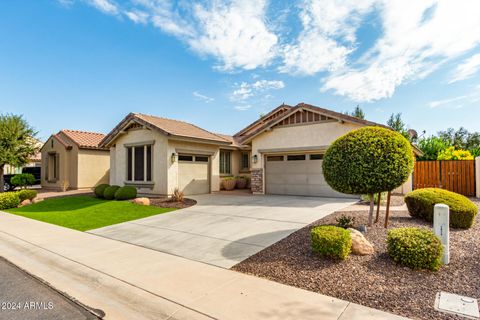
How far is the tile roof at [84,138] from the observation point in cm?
2014

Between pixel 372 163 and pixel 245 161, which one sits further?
pixel 245 161

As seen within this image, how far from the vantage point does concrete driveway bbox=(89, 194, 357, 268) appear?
590cm

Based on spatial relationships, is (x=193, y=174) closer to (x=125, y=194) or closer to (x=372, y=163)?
(x=125, y=194)

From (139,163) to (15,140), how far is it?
35.6 ft

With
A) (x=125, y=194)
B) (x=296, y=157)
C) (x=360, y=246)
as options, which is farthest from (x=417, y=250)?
(x=125, y=194)

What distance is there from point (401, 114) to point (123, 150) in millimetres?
29758

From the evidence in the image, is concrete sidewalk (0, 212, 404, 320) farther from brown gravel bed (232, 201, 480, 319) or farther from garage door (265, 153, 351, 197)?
→ garage door (265, 153, 351, 197)

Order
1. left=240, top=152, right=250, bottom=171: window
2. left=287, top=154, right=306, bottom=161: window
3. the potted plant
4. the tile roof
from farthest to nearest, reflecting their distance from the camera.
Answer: left=240, top=152, right=250, bottom=171: window < the tile roof < the potted plant < left=287, top=154, right=306, bottom=161: window

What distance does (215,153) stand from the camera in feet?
55.8

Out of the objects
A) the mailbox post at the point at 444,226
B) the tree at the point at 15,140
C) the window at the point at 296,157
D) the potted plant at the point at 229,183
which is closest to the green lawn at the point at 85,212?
the potted plant at the point at 229,183

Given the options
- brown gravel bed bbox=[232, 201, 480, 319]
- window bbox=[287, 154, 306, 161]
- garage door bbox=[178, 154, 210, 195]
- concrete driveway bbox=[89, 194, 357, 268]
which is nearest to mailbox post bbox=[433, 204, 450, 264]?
brown gravel bed bbox=[232, 201, 480, 319]

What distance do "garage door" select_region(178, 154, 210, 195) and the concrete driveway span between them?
441 centimetres

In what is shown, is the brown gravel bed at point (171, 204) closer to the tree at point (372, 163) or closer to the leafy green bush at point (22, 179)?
the tree at point (372, 163)

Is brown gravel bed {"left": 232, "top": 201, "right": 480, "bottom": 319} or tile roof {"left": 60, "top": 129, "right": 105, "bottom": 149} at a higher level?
tile roof {"left": 60, "top": 129, "right": 105, "bottom": 149}
